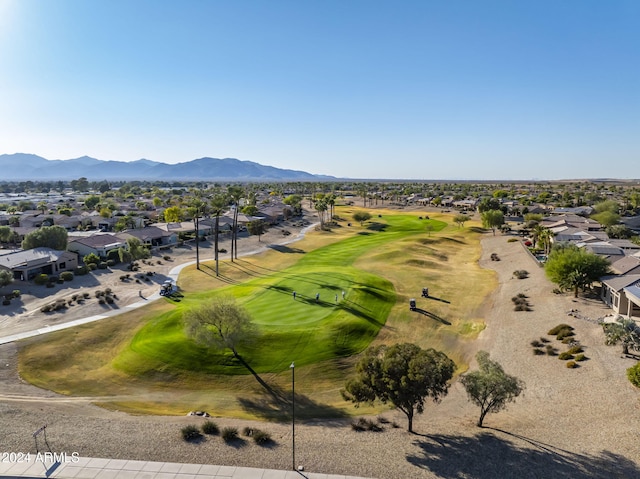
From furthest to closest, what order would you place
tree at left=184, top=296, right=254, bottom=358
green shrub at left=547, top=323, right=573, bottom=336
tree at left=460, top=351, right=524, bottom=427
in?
green shrub at left=547, top=323, right=573, bottom=336, tree at left=184, top=296, right=254, bottom=358, tree at left=460, top=351, right=524, bottom=427

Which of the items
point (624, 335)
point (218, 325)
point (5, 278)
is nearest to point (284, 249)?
point (5, 278)

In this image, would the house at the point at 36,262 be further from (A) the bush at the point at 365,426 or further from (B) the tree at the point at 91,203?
(B) the tree at the point at 91,203

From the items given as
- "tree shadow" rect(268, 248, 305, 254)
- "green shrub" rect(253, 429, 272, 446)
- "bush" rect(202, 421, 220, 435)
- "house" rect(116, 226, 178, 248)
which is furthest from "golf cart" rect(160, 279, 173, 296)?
"tree shadow" rect(268, 248, 305, 254)

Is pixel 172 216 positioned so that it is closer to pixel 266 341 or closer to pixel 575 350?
pixel 266 341

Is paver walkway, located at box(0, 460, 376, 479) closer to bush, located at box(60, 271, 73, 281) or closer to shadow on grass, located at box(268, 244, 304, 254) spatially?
bush, located at box(60, 271, 73, 281)

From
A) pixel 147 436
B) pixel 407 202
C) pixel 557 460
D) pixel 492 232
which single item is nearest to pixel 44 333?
pixel 147 436

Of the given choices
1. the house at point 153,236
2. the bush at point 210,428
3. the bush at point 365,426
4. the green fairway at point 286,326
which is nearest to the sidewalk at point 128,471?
the bush at point 210,428
